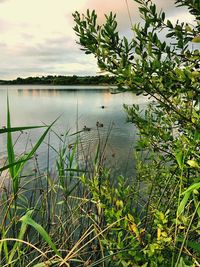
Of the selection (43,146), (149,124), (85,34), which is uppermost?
(85,34)

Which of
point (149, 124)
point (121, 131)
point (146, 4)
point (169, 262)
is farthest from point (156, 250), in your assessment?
point (121, 131)

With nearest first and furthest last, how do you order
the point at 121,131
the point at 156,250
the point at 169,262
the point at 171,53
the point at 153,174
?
the point at 156,250 → the point at 169,262 → the point at 171,53 → the point at 153,174 → the point at 121,131

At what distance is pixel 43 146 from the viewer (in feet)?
29.4

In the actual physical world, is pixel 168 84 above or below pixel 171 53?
below

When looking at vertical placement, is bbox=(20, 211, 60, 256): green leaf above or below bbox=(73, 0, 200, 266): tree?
below

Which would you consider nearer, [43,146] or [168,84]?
[168,84]

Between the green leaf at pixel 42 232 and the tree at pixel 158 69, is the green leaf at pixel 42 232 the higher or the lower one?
the lower one

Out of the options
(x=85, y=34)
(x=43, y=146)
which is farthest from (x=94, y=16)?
(x=43, y=146)

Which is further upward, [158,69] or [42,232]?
[158,69]

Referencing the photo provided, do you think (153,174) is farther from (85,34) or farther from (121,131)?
Result: (121,131)

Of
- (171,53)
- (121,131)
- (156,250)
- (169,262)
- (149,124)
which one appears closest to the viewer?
(156,250)

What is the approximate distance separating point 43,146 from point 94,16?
24.7ft

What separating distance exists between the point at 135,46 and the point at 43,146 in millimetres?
7563

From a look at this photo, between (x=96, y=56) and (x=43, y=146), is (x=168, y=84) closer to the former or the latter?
(x=96, y=56)
